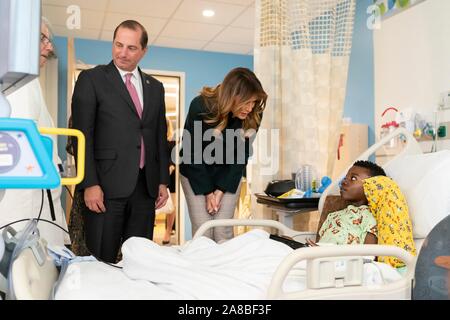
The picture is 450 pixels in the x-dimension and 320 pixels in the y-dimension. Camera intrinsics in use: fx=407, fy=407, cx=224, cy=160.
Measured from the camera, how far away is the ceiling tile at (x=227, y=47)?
4.77 m

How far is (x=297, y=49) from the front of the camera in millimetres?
2600

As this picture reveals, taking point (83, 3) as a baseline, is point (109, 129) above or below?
below

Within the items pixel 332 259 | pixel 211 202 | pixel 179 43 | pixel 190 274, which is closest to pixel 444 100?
pixel 211 202

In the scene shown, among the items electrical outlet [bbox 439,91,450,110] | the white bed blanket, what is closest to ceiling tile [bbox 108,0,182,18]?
electrical outlet [bbox 439,91,450,110]

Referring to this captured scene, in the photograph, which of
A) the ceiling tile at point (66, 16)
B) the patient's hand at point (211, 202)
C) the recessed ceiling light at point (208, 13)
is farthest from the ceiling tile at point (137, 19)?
the patient's hand at point (211, 202)

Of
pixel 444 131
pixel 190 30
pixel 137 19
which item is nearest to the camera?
pixel 444 131

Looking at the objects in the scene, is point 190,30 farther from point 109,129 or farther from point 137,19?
point 109,129

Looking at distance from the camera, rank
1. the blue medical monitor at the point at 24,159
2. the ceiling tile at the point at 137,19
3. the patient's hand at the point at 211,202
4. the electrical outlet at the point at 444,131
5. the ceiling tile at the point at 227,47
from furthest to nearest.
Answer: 1. the ceiling tile at the point at 227,47
2. the ceiling tile at the point at 137,19
3. the electrical outlet at the point at 444,131
4. the patient's hand at the point at 211,202
5. the blue medical monitor at the point at 24,159

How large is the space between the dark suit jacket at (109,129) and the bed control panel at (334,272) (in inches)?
38.7

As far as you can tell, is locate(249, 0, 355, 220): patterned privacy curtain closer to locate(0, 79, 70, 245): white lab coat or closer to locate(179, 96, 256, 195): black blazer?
locate(179, 96, 256, 195): black blazer

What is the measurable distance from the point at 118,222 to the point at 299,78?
1466mm

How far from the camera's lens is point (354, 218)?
1.76m

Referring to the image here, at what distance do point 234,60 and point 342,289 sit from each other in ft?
14.2

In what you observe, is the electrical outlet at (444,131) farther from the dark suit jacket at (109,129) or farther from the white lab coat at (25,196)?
the white lab coat at (25,196)
